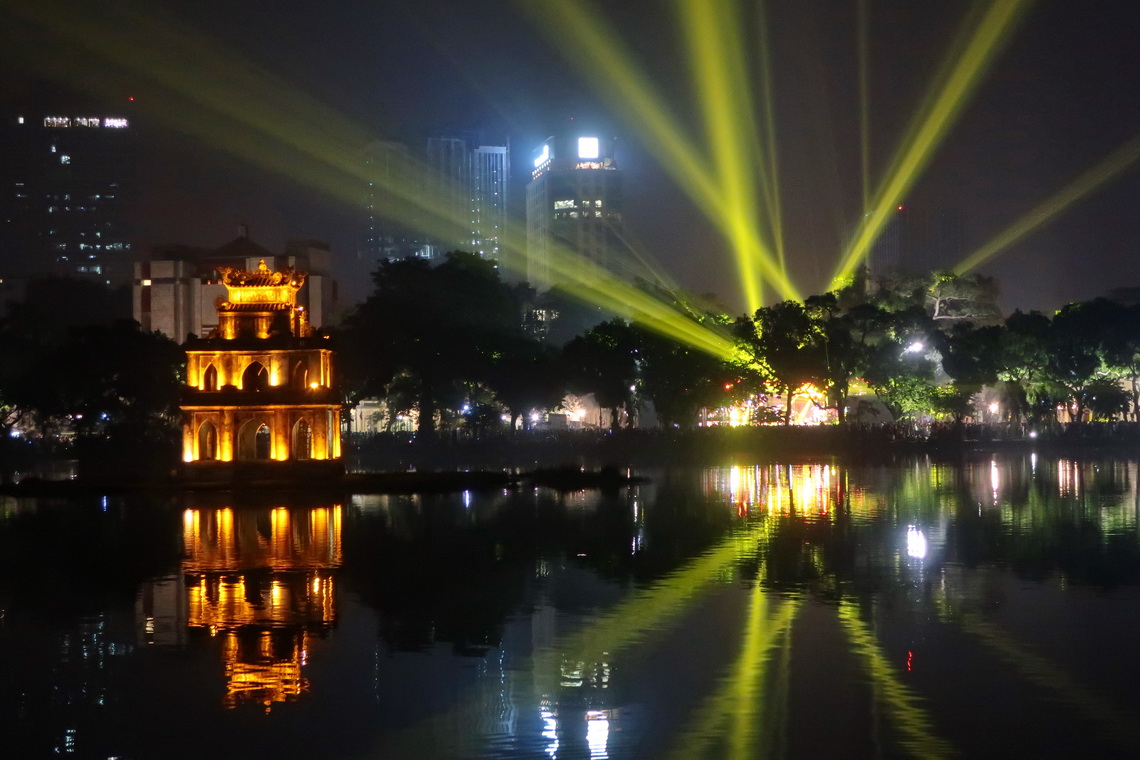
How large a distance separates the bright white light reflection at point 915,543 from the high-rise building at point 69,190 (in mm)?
155816

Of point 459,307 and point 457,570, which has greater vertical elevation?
point 459,307

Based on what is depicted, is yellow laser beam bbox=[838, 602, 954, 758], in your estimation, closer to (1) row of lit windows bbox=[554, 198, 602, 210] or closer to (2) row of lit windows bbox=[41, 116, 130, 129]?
(1) row of lit windows bbox=[554, 198, 602, 210]

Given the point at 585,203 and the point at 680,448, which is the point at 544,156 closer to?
the point at 585,203

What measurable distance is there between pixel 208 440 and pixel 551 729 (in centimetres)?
3721

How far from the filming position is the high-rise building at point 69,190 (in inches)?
6796

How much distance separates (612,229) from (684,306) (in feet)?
302

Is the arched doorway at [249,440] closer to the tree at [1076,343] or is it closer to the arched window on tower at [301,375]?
the arched window on tower at [301,375]

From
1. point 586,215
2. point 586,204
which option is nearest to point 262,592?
point 586,215

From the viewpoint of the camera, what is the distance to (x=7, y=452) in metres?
72.7

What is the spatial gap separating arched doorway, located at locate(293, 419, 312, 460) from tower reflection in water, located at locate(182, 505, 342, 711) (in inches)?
504

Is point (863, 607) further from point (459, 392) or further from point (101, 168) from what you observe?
point (101, 168)

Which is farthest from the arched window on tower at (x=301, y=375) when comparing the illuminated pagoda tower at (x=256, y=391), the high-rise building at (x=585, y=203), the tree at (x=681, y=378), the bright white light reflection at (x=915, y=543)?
the high-rise building at (x=585, y=203)

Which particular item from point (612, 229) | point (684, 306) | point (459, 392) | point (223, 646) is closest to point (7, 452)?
point (459, 392)

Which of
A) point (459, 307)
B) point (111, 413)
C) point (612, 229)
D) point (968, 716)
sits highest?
point (612, 229)
